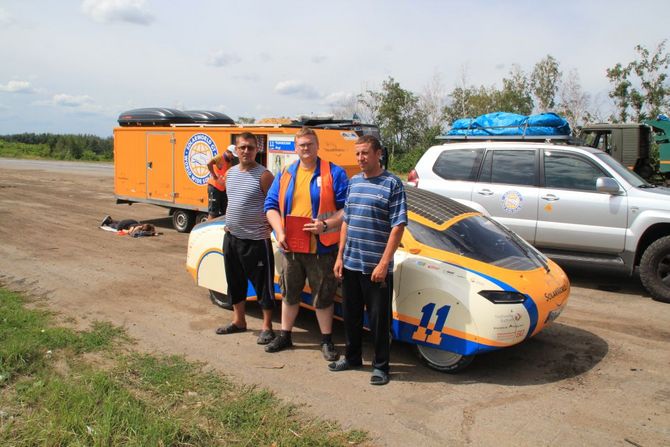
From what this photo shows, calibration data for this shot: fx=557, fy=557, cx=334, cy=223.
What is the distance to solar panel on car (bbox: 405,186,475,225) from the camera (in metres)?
5.00

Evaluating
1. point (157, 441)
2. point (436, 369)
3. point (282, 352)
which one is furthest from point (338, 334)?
point (157, 441)

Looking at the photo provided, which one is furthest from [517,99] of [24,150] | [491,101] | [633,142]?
[24,150]

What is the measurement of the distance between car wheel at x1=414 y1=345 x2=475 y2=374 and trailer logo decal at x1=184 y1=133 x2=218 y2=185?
7.90 m

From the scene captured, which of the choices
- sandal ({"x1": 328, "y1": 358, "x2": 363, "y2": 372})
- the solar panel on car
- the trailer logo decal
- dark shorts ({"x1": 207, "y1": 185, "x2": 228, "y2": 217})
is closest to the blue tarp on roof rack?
the solar panel on car

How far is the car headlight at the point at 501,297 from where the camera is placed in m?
4.25

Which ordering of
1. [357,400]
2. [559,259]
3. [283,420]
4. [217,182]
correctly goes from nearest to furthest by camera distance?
[283,420] < [357,400] < [559,259] < [217,182]

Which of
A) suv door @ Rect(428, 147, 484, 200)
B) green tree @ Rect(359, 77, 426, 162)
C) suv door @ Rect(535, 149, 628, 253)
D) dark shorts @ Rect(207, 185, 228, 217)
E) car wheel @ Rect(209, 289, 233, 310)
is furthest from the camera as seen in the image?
green tree @ Rect(359, 77, 426, 162)

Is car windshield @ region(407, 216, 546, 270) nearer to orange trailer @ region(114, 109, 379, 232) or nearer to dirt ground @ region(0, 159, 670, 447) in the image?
dirt ground @ region(0, 159, 670, 447)

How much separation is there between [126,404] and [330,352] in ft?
5.74

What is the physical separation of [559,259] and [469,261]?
11.6 ft

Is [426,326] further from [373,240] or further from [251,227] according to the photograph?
[251,227]

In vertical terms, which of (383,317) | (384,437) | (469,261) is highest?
(469,261)

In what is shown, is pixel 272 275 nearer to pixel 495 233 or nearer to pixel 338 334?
pixel 338 334

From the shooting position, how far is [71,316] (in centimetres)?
577
